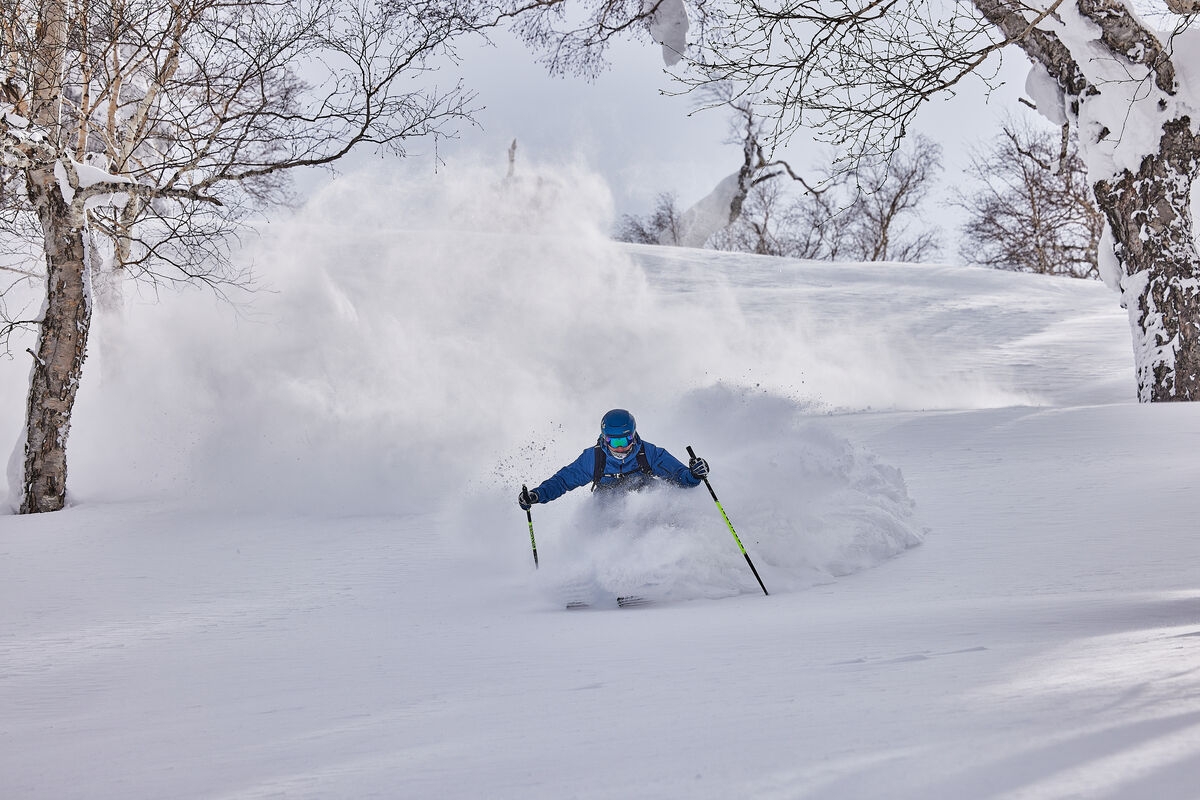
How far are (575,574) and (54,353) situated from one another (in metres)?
6.90

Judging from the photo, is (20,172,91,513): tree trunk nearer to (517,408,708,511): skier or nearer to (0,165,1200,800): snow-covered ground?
(0,165,1200,800): snow-covered ground

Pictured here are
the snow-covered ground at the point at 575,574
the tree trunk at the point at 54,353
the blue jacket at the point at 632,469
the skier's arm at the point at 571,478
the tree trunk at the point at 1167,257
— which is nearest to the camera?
the snow-covered ground at the point at 575,574

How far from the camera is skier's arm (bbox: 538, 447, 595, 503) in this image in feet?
20.0

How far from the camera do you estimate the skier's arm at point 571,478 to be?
6.10 meters

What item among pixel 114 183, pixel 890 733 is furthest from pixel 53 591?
pixel 890 733

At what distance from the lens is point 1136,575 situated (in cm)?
436

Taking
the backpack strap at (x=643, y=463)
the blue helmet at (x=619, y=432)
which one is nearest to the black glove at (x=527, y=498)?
the blue helmet at (x=619, y=432)

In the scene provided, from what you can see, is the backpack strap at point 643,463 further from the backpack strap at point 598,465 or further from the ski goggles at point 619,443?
the backpack strap at point 598,465

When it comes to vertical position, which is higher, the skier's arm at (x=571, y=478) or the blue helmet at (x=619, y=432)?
the blue helmet at (x=619, y=432)

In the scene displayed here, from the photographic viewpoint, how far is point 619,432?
19.0 ft

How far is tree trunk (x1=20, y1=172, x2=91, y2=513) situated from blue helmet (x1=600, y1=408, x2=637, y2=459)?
652cm

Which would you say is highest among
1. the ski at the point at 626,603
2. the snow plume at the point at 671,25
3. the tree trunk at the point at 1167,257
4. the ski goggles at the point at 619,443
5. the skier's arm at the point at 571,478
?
the snow plume at the point at 671,25

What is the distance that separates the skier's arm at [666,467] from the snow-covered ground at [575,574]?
0.53 ft

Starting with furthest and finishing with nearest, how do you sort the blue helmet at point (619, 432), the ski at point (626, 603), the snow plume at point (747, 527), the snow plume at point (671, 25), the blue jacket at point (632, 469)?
the snow plume at point (671, 25), the blue jacket at point (632, 469), the blue helmet at point (619, 432), the snow plume at point (747, 527), the ski at point (626, 603)
